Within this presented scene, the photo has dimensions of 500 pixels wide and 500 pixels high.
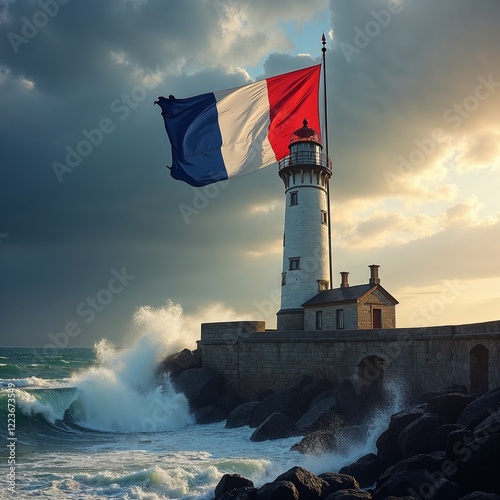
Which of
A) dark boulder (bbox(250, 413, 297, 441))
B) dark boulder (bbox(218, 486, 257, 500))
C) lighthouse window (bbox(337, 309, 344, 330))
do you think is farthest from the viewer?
lighthouse window (bbox(337, 309, 344, 330))

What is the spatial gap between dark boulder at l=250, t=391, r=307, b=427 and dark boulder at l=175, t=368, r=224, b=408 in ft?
11.5

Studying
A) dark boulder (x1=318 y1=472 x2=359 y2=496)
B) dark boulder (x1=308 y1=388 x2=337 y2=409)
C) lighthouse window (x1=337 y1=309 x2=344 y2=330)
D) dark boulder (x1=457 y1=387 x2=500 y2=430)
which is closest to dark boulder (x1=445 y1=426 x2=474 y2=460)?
dark boulder (x1=457 y1=387 x2=500 y2=430)

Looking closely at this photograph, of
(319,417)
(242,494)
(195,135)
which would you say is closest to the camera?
(242,494)

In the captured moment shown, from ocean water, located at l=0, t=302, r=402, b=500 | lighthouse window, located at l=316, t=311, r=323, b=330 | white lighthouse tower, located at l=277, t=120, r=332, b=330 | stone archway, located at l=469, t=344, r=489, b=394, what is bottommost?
ocean water, located at l=0, t=302, r=402, b=500

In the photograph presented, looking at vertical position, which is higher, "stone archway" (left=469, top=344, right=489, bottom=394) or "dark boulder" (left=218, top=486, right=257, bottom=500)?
"stone archway" (left=469, top=344, right=489, bottom=394)

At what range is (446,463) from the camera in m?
8.16

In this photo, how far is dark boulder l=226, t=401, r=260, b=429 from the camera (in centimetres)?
1789

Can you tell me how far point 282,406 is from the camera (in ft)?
57.5

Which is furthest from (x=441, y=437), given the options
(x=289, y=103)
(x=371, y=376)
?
(x=289, y=103)

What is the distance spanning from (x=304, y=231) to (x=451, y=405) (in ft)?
44.1

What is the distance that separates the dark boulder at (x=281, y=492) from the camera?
26.4 feet

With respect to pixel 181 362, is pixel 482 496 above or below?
below

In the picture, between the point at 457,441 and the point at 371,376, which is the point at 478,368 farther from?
the point at 371,376

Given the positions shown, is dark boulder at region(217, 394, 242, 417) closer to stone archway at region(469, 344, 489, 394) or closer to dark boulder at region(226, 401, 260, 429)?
dark boulder at region(226, 401, 260, 429)
